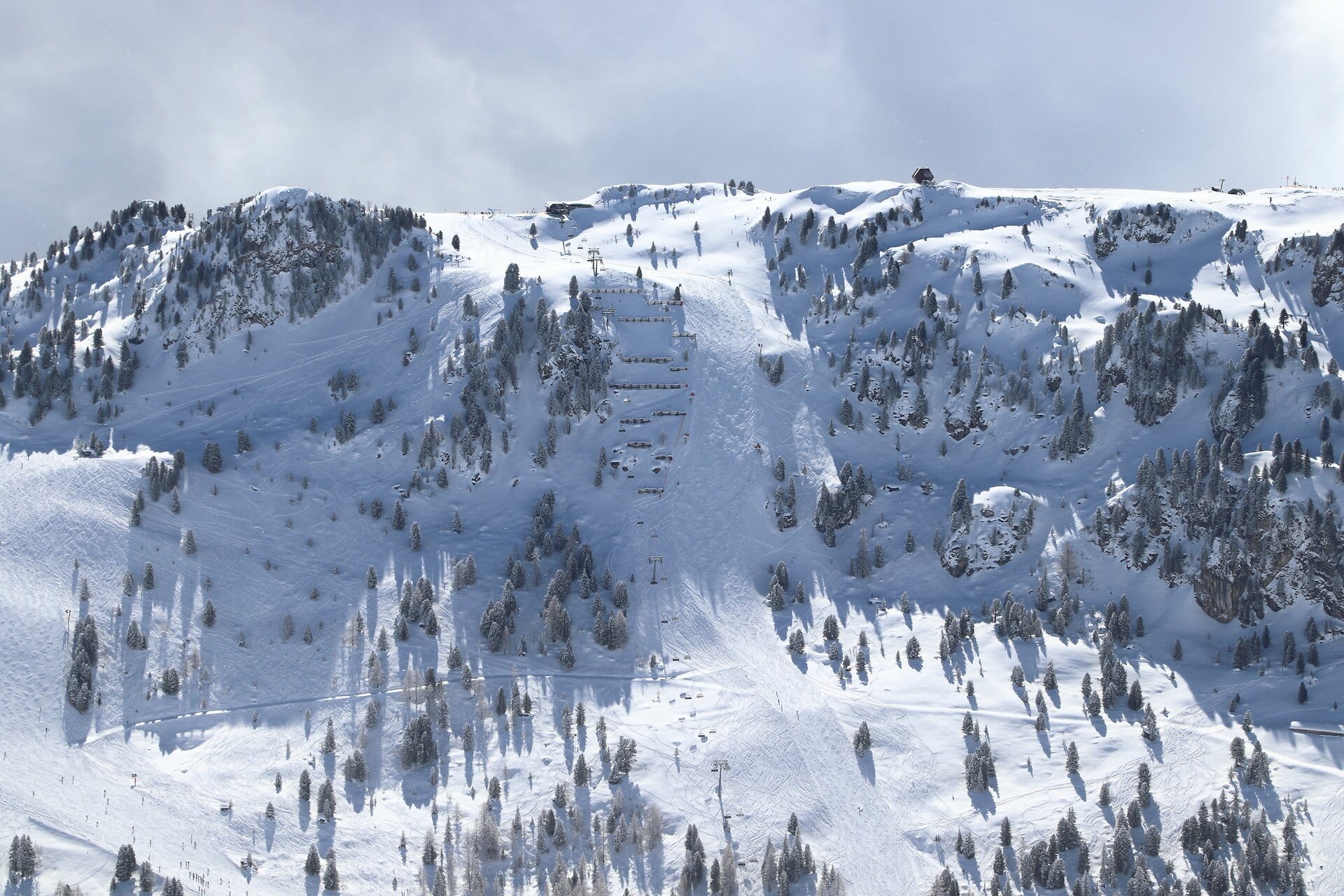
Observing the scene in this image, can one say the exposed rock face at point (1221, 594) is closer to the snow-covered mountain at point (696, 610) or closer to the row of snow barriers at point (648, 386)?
the snow-covered mountain at point (696, 610)

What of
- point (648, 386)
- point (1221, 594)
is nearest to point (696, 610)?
point (648, 386)

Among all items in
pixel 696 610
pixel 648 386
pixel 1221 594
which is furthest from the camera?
pixel 648 386

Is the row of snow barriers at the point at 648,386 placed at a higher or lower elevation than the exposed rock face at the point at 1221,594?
higher

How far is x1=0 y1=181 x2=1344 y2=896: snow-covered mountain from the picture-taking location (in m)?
116

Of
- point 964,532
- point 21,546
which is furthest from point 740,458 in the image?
point 21,546

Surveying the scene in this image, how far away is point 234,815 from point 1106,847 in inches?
3429

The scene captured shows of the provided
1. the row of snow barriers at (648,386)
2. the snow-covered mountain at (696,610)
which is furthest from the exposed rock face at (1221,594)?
the row of snow barriers at (648,386)

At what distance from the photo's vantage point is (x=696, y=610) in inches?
6093

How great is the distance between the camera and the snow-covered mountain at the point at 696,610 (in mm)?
115500

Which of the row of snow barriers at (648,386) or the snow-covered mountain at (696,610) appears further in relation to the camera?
the row of snow barriers at (648,386)

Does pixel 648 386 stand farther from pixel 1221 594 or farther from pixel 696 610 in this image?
pixel 1221 594

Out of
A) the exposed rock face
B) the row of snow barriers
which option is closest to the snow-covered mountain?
the exposed rock face

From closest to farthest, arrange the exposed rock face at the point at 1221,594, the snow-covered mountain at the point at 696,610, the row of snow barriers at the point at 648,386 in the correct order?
the snow-covered mountain at the point at 696,610
the exposed rock face at the point at 1221,594
the row of snow barriers at the point at 648,386

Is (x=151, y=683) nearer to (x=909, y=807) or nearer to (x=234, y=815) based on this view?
(x=234, y=815)
